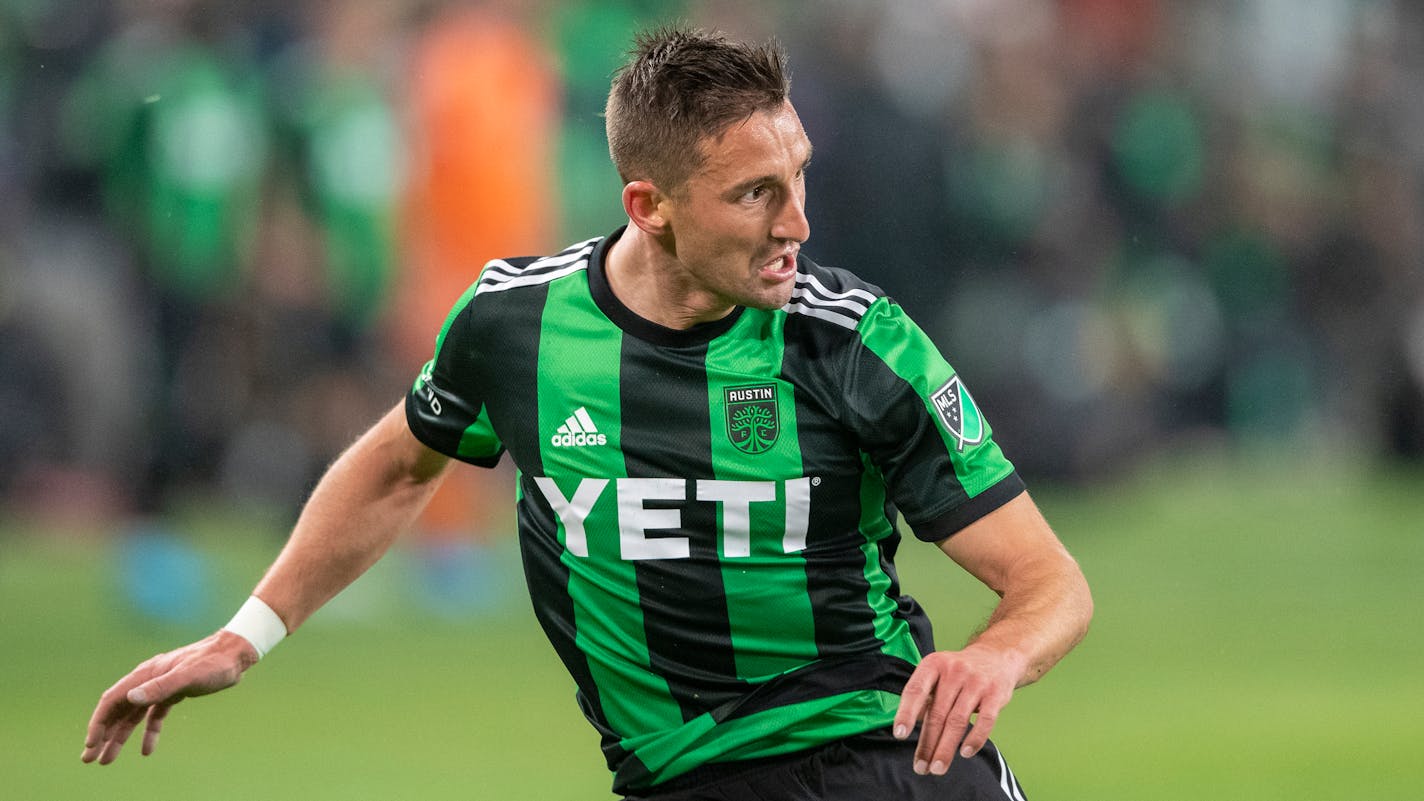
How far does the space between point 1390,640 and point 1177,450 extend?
17.4ft

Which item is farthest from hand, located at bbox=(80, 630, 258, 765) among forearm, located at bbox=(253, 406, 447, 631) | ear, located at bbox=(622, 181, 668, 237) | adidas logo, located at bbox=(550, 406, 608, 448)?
ear, located at bbox=(622, 181, 668, 237)

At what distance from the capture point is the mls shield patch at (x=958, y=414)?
4.27m

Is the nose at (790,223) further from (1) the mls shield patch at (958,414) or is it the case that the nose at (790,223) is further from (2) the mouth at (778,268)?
(1) the mls shield patch at (958,414)

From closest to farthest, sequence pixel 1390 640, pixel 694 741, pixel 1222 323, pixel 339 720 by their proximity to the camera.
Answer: pixel 694 741, pixel 339 720, pixel 1390 640, pixel 1222 323

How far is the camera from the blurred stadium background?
30.4 feet

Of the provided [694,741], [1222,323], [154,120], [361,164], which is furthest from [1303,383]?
[694,741]

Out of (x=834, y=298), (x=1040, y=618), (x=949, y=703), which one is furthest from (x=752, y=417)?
(x=949, y=703)

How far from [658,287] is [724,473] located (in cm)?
44

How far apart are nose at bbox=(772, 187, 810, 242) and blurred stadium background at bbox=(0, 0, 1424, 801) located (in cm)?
417

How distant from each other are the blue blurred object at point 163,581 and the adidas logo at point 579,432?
267 inches

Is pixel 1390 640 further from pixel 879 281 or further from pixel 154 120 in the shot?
pixel 154 120

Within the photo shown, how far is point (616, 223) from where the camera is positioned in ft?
49.3

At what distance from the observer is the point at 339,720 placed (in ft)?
30.0

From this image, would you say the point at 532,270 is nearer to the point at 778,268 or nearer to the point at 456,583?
the point at 778,268
